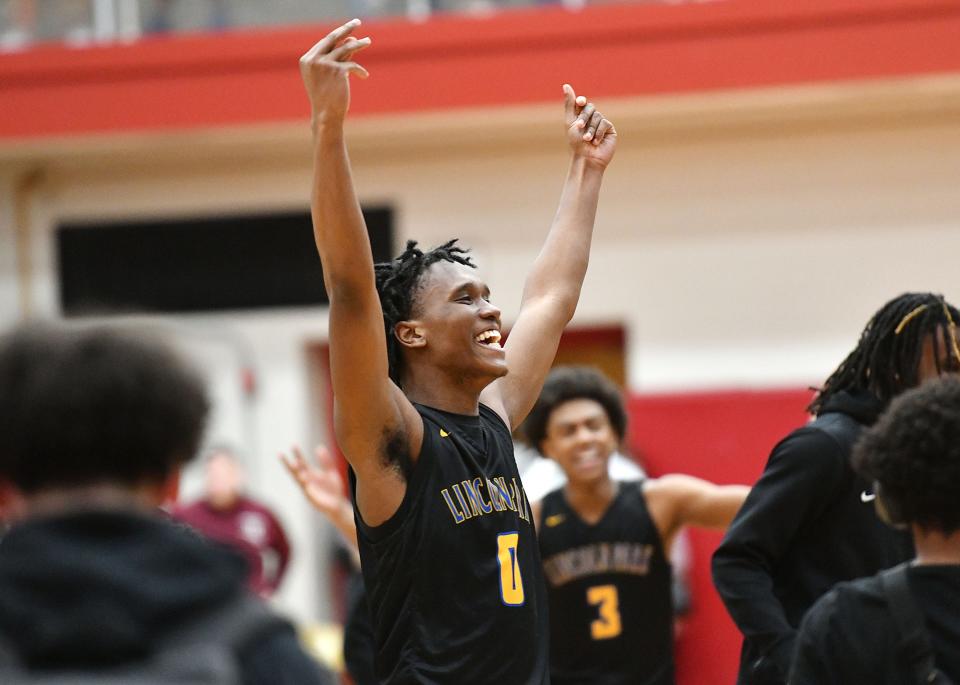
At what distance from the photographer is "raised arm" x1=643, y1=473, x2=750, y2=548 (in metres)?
4.65

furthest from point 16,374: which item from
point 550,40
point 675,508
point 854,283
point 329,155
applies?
point 854,283

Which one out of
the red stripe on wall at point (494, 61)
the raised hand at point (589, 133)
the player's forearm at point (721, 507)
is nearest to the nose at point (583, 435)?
the player's forearm at point (721, 507)

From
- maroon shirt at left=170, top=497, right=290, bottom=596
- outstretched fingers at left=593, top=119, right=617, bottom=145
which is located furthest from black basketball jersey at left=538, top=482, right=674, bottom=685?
maroon shirt at left=170, top=497, right=290, bottom=596

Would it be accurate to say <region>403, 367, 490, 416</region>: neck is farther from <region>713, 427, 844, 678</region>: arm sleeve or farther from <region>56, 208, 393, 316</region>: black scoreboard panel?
<region>56, 208, 393, 316</region>: black scoreboard panel

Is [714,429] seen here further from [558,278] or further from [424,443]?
[424,443]

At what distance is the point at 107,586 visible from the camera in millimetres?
1537

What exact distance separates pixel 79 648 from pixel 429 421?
→ 1749 millimetres

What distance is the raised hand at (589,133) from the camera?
3904mm

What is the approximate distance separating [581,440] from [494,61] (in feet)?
16.4

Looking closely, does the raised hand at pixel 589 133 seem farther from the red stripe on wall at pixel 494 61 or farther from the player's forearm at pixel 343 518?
the red stripe on wall at pixel 494 61

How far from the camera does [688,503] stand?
483 centimetres

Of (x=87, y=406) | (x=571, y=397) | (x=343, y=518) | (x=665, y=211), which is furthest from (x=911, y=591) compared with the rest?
(x=665, y=211)

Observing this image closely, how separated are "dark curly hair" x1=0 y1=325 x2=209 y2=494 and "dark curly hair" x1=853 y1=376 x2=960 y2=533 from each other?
1.28 meters

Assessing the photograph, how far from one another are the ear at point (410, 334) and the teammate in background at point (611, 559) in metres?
1.64
